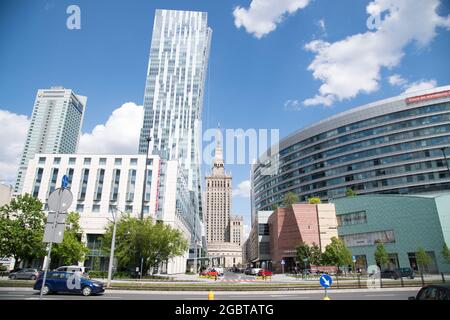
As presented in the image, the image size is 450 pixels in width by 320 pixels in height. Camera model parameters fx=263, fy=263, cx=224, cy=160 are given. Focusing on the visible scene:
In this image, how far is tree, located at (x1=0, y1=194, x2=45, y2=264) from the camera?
1532 inches

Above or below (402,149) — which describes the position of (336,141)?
above

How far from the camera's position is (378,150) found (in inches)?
3152

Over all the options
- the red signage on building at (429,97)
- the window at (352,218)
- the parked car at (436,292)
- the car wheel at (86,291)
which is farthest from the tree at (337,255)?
the red signage on building at (429,97)

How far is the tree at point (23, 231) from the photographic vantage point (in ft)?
128

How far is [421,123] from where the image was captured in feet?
248

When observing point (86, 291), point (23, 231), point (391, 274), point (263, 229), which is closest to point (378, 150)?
point (263, 229)

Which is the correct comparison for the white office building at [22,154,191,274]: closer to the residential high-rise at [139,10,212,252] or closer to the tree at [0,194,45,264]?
the tree at [0,194,45,264]

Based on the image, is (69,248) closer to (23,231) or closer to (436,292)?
(23,231)

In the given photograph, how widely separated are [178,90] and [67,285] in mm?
162992

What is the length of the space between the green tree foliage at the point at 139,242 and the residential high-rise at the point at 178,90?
345ft

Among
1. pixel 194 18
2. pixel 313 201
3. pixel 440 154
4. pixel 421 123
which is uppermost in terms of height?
pixel 194 18

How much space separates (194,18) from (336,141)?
509 feet
